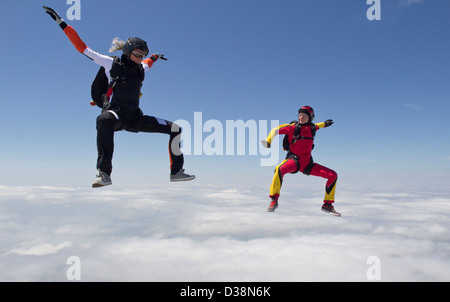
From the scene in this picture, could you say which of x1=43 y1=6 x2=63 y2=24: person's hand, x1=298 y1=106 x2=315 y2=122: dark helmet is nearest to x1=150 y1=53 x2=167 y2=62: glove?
x1=43 y1=6 x2=63 y2=24: person's hand

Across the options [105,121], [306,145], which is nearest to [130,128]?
[105,121]

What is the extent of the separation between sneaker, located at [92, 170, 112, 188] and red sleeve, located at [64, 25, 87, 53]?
5.68 ft

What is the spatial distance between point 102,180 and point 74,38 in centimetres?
198

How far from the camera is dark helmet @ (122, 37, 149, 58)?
386cm

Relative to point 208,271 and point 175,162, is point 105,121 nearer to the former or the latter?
point 175,162

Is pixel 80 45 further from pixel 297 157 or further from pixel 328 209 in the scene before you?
pixel 328 209

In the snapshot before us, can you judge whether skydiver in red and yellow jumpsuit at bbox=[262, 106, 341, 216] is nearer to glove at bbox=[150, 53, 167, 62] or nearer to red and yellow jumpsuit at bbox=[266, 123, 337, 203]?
red and yellow jumpsuit at bbox=[266, 123, 337, 203]

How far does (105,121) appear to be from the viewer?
3.60 m

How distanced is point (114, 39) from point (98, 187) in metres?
2.30

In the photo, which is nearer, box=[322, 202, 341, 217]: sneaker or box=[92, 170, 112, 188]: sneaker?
box=[92, 170, 112, 188]: sneaker

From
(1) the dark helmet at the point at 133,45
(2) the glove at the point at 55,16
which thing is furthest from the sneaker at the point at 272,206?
(2) the glove at the point at 55,16

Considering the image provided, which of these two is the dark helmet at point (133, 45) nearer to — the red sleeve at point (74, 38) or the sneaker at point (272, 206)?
the red sleeve at point (74, 38)

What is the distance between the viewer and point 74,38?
354 cm

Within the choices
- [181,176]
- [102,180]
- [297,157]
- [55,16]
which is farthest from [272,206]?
[55,16]
